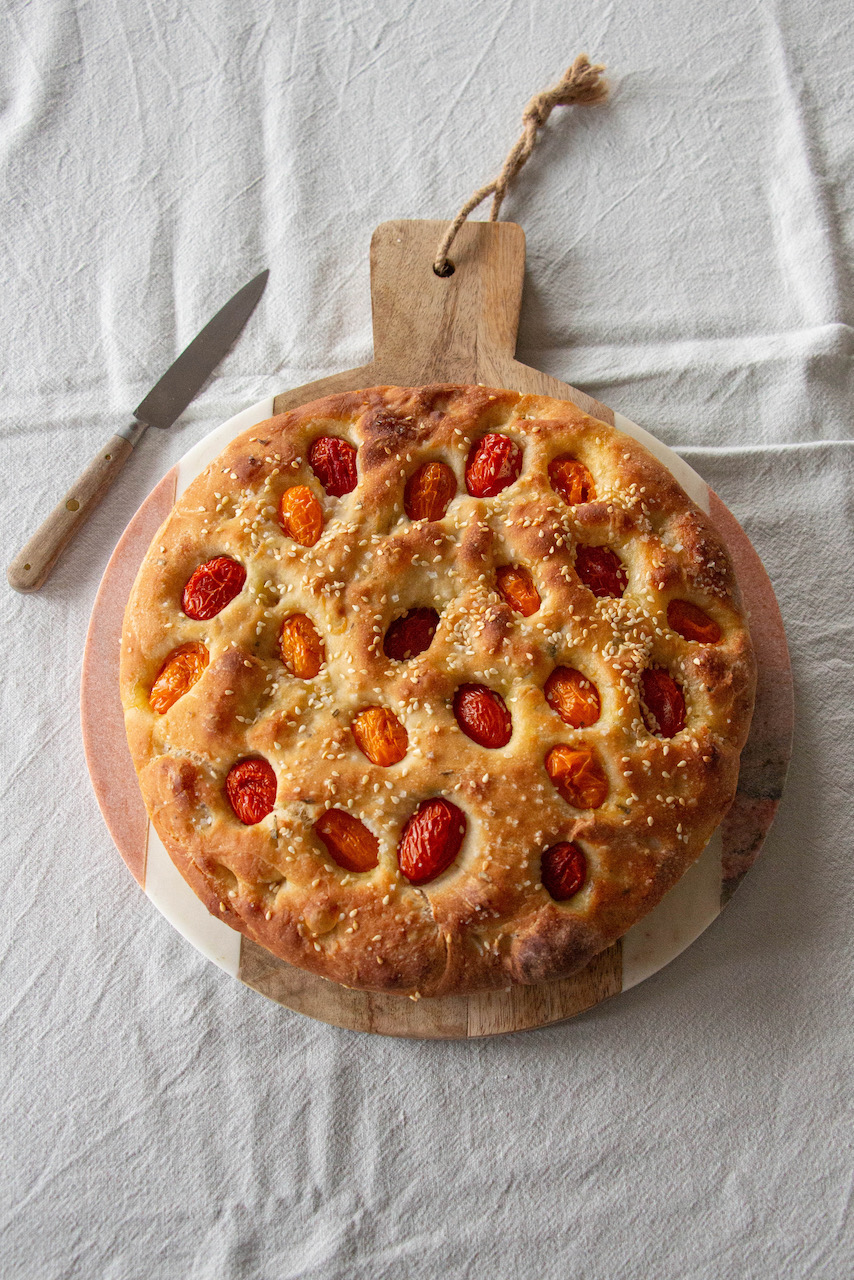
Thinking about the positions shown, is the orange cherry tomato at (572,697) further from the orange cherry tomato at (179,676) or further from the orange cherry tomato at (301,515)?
the orange cherry tomato at (179,676)

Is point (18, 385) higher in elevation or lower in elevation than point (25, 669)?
higher

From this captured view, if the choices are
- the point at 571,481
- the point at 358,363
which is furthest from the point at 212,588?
the point at 358,363

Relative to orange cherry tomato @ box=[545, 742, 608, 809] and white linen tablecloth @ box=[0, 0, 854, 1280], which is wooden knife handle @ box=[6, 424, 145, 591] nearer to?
white linen tablecloth @ box=[0, 0, 854, 1280]

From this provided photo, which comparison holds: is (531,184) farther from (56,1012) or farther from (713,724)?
(56,1012)

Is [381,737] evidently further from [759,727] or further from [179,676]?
[759,727]

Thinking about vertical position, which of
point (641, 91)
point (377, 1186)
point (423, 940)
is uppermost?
point (641, 91)

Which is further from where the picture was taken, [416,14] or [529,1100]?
[416,14]

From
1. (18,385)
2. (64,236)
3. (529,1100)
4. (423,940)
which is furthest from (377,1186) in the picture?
(64,236)
